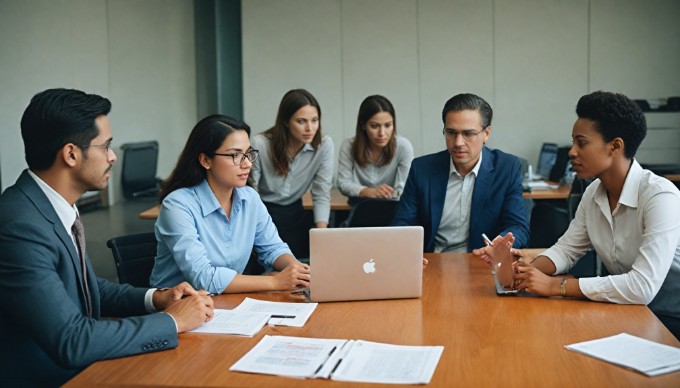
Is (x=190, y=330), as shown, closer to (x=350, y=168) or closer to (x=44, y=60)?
(x=350, y=168)

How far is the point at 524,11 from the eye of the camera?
22.4 ft

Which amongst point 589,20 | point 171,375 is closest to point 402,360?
point 171,375

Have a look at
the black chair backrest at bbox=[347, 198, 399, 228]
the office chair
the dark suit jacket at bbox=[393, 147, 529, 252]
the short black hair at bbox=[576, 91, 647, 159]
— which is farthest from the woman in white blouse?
the office chair

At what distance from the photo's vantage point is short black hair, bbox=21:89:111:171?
1932 mm

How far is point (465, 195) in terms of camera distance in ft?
10.9

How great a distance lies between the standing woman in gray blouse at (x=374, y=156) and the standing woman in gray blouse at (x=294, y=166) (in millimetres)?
414

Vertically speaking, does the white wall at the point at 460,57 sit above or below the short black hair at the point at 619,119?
above

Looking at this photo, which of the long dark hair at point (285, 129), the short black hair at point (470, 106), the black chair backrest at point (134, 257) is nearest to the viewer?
the black chair backrest at point (134, 257)

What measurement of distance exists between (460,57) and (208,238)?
15.7 feet

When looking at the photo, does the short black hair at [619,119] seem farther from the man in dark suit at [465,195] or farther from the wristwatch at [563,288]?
the man in dark suit at [465,195]

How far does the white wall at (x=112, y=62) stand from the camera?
590 centimetres

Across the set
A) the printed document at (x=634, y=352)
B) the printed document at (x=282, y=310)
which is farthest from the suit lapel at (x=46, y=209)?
the printed document at (x=634, y=352)

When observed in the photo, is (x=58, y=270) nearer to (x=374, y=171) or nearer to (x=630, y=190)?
(x=630, y=190)

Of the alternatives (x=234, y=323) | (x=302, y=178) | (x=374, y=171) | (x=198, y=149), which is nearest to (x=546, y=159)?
(x=374, y=171)
